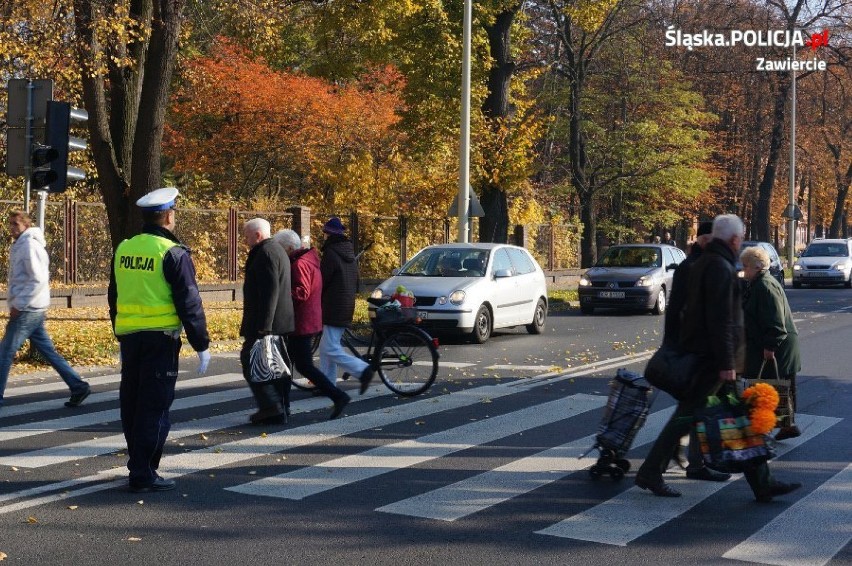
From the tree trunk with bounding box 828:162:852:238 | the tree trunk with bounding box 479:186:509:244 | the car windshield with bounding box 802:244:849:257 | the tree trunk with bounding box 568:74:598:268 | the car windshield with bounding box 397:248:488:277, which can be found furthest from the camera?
the tree trunk with bounding box 828:162:852:238

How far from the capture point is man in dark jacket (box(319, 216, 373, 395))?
37.0ft

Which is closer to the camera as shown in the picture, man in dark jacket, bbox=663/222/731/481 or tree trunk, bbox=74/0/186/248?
man in dark jacket, bbox=663/222/731/481

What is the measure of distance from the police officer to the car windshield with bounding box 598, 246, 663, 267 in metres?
18.8

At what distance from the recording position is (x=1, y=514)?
21.8 feet

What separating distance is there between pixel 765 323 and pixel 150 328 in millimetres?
4622

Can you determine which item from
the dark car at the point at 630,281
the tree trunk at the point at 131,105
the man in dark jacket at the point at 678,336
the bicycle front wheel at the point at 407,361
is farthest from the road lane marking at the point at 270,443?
the dark car at the point at 630,281

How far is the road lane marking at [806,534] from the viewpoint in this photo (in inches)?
233

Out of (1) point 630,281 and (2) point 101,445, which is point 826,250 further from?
(2) point 101,445

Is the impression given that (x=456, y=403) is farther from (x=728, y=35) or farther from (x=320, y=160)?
(x=728, y=35)

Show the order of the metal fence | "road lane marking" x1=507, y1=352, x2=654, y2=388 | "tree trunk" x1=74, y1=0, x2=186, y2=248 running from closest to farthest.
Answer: "road lane marking" x1=507, y1=352, x2=654, y2=388, "tree trunk" x1=74, y1=0, x2=186, y2=248, the metal fence

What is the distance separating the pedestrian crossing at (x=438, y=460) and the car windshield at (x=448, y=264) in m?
6.12

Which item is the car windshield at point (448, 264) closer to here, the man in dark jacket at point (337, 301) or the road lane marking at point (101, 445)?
the man in dark jacket at point (337, 301)

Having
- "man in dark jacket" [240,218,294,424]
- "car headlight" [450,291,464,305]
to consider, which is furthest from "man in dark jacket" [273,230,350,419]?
"car headlight" [450,291,464,305]

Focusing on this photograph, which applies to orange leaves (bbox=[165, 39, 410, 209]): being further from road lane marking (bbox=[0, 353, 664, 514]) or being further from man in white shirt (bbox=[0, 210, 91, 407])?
man in white shirt (bbox=[0, 210, 91, 407])
